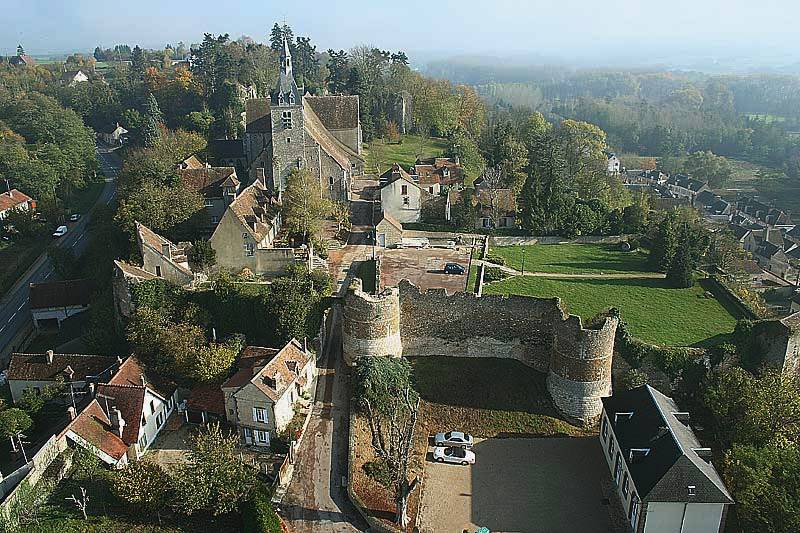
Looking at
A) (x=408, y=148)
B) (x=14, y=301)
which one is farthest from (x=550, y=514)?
(x=408, y=148)

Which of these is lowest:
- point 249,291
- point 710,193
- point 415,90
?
point 710,193

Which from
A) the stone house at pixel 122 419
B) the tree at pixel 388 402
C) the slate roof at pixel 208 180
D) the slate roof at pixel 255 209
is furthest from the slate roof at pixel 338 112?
the stone house at pixel 122 419

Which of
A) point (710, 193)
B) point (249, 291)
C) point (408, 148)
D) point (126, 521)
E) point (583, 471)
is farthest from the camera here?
point (710, 193)

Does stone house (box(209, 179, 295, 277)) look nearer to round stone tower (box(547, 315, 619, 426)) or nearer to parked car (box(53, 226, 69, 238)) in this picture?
round stone tower (box(547, 315, 619, 426))

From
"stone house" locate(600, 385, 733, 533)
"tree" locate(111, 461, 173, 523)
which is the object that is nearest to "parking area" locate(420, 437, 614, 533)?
"stone house" locate(600, 385, 733, 533)

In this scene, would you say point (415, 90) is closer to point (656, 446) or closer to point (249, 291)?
point (249, 291)

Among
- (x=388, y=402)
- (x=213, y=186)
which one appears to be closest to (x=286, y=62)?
(x=213, y=186)
